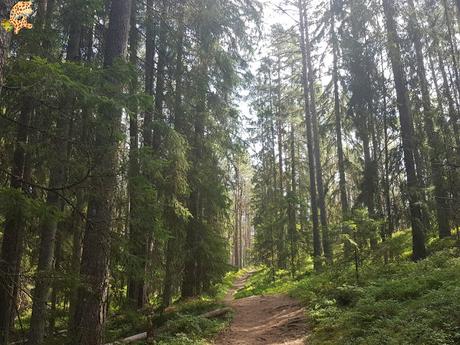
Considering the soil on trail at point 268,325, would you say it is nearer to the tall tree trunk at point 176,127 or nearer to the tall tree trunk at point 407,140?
the tall tree trunk at point 176,127

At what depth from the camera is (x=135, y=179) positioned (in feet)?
20.2

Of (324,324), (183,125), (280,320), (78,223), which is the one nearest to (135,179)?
(78,223)

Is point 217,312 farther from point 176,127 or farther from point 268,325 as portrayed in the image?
point 176,127

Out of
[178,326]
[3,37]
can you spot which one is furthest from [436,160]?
[3,37]

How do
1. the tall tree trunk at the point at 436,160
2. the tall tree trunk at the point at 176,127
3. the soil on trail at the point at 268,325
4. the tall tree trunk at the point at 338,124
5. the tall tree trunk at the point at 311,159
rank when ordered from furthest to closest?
the tall tree trunk at the point at 338,124
the tall tree trunk at the point at 311,159
the tall tree trunk at the point at 176,127
the tall tree trunk at the point at 436,160
the soil on trail at the point at 268,325

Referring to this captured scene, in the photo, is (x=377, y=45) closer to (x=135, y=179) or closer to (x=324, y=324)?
(x=324, y=324)

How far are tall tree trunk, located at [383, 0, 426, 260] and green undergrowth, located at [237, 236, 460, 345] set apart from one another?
926 millimetres

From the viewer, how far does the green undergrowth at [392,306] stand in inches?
242

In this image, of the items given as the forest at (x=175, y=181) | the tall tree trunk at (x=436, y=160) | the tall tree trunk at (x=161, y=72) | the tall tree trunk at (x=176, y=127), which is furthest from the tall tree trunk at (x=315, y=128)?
the tall tree trunk at (x=161, y=72)

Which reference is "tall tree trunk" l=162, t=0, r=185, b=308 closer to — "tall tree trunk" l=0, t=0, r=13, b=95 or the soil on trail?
the soil on trail

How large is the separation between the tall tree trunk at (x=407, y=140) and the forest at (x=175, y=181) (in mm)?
60

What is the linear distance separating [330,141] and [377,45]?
6.91 metres

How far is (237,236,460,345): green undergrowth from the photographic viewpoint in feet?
20.2

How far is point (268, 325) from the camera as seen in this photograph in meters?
10.2
